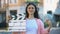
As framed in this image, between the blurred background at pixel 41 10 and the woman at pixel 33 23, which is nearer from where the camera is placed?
the woman at pixel 33 23

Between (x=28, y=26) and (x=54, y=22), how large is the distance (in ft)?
1.70

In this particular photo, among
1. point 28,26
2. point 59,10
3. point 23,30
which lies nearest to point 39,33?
→ point 28,26

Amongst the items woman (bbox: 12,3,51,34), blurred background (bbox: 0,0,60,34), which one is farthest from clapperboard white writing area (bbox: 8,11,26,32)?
woman (bbox: 12,3,51,34)

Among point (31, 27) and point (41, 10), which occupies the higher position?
point (41, 10)

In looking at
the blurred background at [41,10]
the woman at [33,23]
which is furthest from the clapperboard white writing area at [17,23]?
the woman at [33,23]

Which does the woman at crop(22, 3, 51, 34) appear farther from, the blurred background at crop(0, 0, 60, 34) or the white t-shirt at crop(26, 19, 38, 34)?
the blurred background at crop(0, 0, 60, 34)

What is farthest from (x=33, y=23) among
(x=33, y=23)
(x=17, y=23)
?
(x=17, y=23)

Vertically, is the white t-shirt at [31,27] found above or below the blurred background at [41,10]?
below

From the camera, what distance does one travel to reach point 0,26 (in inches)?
86.1

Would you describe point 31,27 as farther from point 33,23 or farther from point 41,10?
point 41,10

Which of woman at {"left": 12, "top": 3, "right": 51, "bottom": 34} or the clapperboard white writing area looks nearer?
woman at {"left": 12, "top": 3, "right": 51, "bottom": 34}

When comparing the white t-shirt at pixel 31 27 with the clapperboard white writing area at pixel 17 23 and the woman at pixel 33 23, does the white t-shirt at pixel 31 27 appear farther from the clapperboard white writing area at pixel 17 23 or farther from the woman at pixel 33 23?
the clapperboard white writing area at pixel 17 23

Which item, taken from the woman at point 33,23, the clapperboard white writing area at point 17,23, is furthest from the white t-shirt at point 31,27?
the clapperboard white writing area at point 17,23

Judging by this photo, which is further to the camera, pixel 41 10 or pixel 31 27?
pixel 41 10
